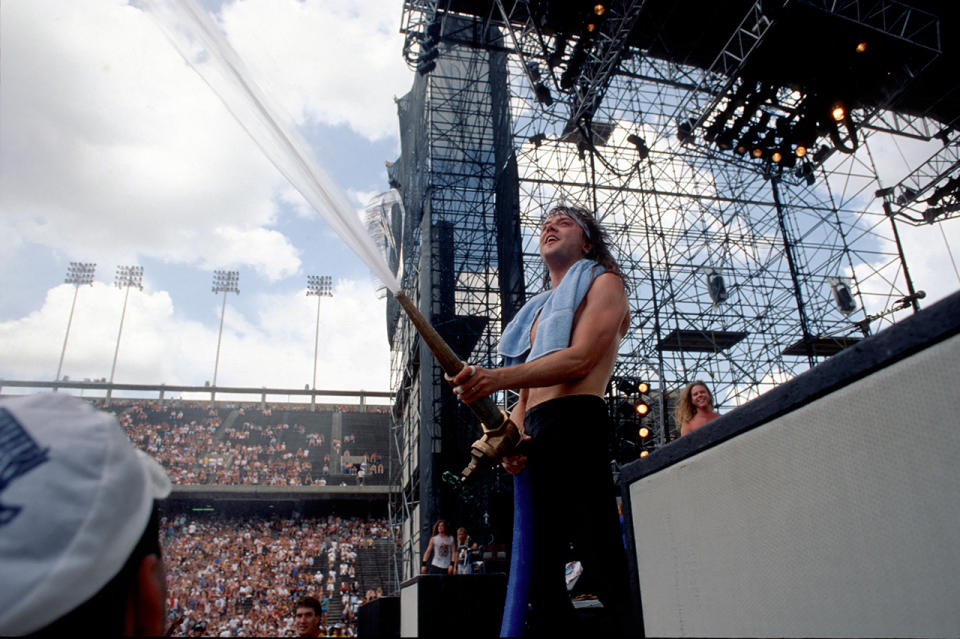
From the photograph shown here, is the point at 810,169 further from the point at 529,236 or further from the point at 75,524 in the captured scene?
the point at 75,524

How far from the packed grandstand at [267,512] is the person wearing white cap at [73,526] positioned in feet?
64.4

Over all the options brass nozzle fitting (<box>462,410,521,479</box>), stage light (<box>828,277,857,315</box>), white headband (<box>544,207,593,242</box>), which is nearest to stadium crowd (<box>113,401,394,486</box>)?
stage light (<box>828,277,857,315</box>)

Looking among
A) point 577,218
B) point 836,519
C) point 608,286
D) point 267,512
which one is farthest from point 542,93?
point 267,512

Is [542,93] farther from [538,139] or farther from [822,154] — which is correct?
[822,154]

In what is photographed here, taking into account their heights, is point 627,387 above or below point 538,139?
below

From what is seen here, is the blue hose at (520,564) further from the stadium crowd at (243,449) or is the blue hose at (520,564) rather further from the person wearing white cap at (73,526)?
the stadium crowd at (243,449)

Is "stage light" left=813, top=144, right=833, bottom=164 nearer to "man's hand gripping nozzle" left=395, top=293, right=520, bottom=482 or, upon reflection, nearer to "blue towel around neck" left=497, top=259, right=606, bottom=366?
"blue towel around neck" left=497, top=259, right=606, bottom=366

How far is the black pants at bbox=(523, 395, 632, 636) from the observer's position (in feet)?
4.61

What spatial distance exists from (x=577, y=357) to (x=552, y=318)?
0.17m

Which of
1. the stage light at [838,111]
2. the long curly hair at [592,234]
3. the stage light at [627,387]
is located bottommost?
the long curly hair at [592,234]

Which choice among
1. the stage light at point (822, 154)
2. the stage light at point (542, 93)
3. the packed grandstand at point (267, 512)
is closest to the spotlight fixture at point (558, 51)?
the stage light at point (542, 93)

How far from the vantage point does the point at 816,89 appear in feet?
37.0

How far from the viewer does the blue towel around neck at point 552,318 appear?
1.62 m

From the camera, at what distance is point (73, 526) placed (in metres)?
0.57
